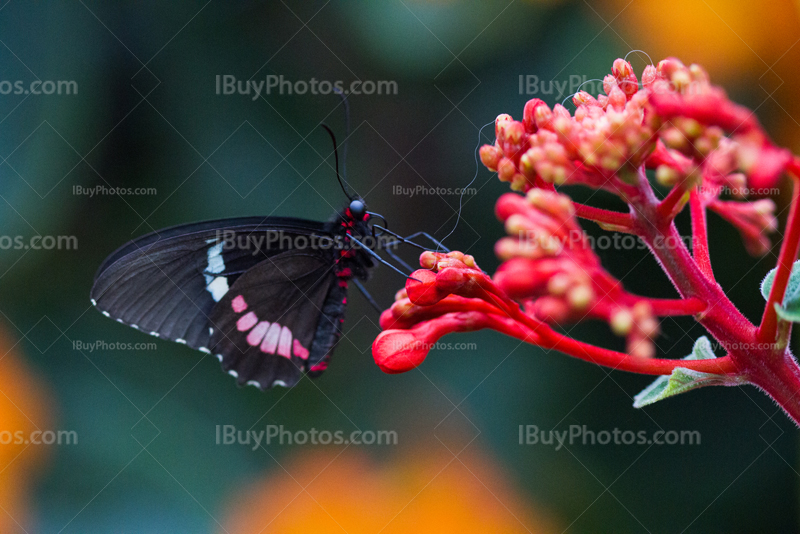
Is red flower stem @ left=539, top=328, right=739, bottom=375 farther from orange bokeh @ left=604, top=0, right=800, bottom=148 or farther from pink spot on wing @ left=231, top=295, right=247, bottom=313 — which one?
pink spot on wing @ left=231, top=295, right=247, bottom=313

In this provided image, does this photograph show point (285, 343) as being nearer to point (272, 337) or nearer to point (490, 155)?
point (272, 337)

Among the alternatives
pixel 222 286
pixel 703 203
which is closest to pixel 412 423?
pixel 222 286

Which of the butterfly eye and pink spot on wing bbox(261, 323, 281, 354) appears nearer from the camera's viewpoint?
the butterfly eye

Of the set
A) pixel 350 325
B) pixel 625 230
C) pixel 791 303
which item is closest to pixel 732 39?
pixel 625 230

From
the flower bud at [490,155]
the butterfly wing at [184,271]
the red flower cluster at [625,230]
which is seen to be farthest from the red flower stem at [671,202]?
the butterfly wing at [184,271]

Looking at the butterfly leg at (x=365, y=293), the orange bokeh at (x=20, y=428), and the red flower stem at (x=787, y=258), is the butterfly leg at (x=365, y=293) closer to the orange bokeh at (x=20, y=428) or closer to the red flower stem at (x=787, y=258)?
the orange bokeh at (x=20, y=428)

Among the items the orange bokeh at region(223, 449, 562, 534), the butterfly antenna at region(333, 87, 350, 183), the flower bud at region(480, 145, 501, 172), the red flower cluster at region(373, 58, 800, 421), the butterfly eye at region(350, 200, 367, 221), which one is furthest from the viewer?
the butterfly antenna at region(333, 87, 350, 183)

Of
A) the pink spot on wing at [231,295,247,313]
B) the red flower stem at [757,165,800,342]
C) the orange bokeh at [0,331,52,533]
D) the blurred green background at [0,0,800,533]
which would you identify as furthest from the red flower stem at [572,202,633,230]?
the orange bokeh at [0,331,52,533]
